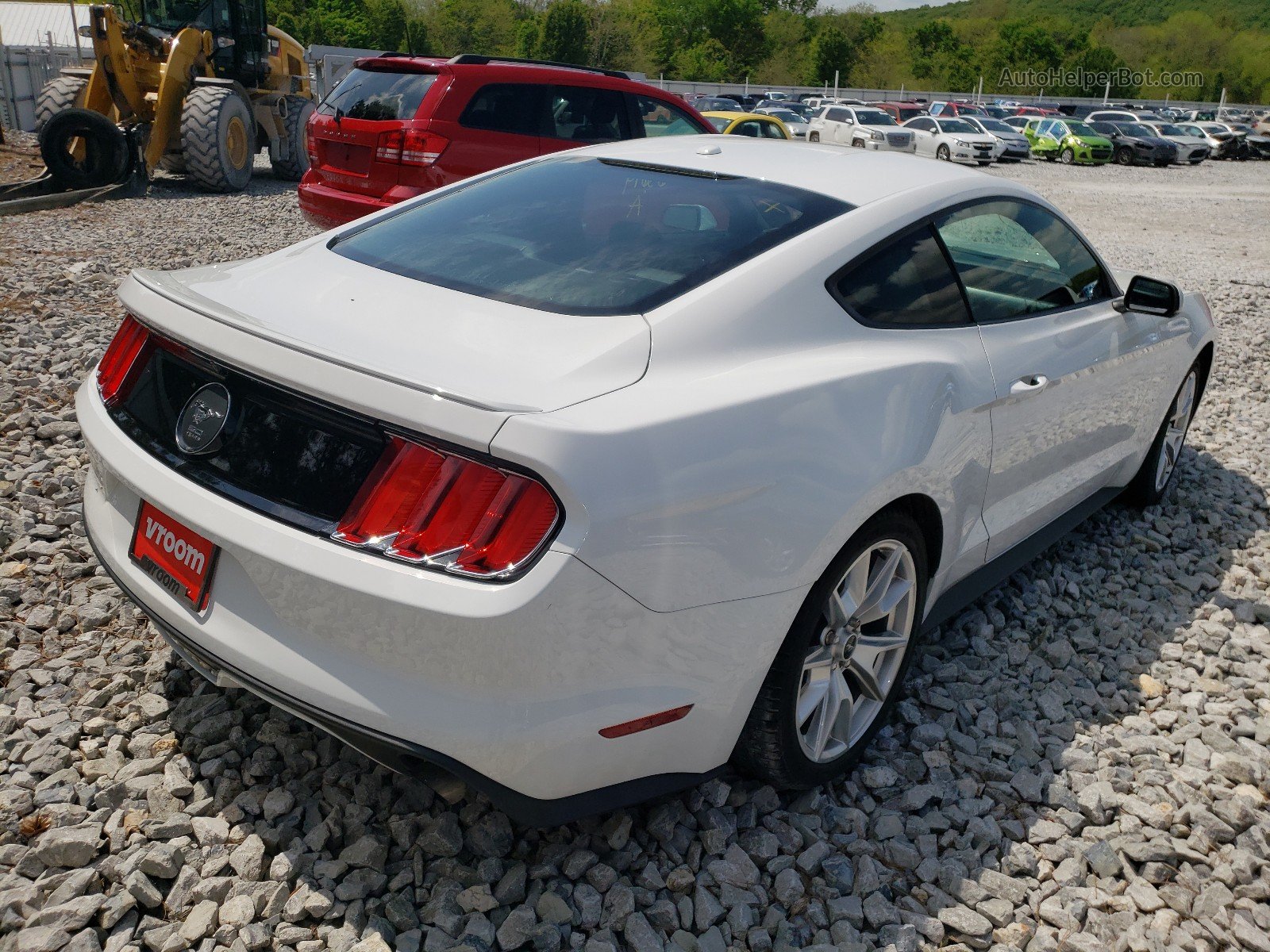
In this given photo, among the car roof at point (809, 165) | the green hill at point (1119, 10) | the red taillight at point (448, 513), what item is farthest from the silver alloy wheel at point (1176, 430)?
the green hill at point (1119, 10)

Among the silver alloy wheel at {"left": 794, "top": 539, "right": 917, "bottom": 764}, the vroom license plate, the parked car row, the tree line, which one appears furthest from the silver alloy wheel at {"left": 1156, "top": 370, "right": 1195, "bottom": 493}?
the tree line

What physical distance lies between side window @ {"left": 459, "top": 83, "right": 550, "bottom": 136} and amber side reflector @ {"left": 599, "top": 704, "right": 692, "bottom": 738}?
6930mm

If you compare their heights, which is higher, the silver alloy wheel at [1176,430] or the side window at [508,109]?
the side window at [508,109]

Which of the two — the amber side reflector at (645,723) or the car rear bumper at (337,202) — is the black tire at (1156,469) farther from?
the car rear bumper at (337,202)

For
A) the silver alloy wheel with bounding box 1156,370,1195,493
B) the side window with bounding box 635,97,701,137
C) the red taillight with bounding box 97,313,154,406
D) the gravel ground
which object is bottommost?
the gravel ground

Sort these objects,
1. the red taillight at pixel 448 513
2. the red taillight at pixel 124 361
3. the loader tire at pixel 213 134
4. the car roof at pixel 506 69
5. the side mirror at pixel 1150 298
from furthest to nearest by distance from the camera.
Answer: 1. the loader tire at pixel 213 134
2. the car roof at pixel 506 69
3. the side mirror at pixel 1150 298
4. the red taillight at pixel 124 361
5. the red taillight at pixel 448 513

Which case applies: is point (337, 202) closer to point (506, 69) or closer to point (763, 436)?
point (506, 69)

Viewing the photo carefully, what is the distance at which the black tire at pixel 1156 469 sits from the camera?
4.59 m

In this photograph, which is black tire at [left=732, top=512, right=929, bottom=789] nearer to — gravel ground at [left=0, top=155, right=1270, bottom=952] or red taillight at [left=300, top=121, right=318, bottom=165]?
gravel ground at [left=0, top=155, right=1270, bottom=952]

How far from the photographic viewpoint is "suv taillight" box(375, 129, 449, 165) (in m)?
7.97

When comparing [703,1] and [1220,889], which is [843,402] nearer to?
[1220,889]

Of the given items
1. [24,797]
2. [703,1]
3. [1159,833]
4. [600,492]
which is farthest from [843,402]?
[703,1]

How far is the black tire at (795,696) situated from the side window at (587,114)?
707 cm

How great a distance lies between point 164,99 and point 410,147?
7140mm
